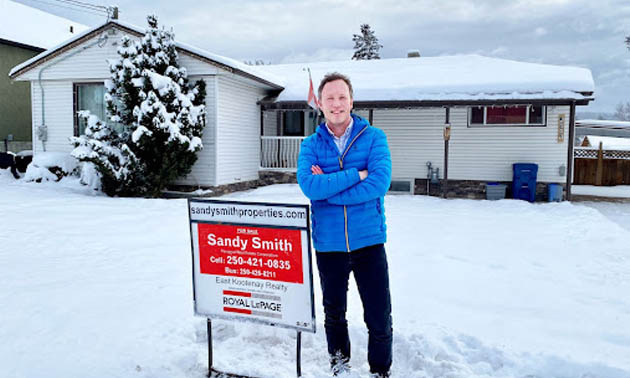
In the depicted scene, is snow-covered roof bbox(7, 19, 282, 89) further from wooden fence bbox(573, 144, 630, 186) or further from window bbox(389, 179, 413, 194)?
wooden fence bbox(573, 144, 630, 186)

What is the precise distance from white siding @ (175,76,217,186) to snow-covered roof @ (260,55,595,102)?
2.72 m

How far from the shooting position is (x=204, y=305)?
2.91 m

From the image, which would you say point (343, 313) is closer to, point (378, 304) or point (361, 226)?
point (378, 304)

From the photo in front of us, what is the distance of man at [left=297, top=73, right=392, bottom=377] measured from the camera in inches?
98.4

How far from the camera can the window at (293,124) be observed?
16.3 m

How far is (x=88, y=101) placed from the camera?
529 inches

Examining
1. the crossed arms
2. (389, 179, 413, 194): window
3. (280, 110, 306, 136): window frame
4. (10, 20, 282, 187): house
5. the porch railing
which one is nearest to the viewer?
the crossed arms

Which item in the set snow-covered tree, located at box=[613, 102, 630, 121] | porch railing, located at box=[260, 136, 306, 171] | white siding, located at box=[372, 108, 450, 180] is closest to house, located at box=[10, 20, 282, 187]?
porch railing, located at box=[260, 136, 306, 171]

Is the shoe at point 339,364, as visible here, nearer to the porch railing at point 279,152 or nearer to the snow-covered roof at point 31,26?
the porch railing at point 279,152

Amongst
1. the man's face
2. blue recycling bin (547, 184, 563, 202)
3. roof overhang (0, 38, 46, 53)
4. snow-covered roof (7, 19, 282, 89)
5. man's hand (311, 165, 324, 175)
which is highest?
roof overhang (0, 38, 46, 53)

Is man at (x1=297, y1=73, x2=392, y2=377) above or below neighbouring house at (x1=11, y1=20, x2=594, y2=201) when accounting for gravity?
below

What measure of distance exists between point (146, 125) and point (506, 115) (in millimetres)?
9938

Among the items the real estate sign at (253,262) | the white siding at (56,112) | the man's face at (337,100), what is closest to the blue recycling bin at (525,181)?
the man's face at (337,100)

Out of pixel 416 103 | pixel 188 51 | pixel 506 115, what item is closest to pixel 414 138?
pixel 416 103
